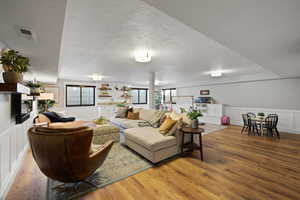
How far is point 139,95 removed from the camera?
10133 millimetres

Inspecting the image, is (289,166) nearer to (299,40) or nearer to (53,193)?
(299,40)

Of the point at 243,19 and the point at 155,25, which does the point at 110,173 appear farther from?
→ the point at 243,19

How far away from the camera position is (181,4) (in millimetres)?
1120

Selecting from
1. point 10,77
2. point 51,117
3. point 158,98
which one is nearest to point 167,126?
point 10,77

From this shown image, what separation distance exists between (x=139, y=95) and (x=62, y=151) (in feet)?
28.6

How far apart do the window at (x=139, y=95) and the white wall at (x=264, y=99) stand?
5.04 metres

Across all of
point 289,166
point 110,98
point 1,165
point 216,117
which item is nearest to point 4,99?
point 1,165

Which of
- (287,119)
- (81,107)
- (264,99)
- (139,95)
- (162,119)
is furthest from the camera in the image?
(139,95)

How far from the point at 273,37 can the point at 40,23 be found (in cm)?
299

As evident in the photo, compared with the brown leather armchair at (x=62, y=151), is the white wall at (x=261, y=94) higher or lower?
higher

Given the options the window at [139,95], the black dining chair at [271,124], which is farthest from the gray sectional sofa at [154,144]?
the window at [139,95]

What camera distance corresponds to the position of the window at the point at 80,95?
23.8 feet

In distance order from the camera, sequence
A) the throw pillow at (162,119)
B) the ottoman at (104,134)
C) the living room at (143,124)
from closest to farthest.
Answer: the living room at (143,124), the ottoman at (104,134), the throw pillow at (162,119)

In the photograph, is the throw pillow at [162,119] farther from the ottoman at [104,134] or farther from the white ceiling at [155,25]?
the white ceiling at [155,25]
